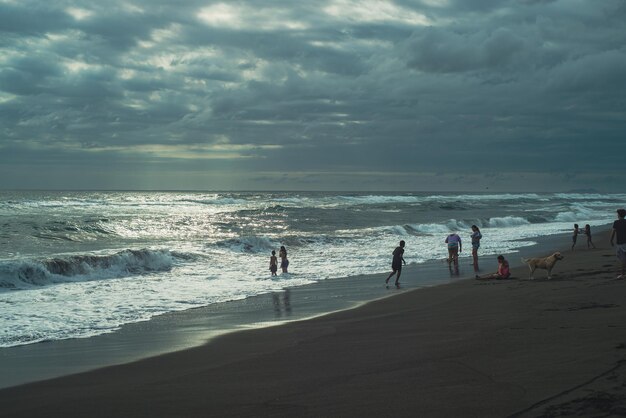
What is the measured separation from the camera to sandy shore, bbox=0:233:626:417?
4984 millimetres

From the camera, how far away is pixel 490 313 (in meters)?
9.45

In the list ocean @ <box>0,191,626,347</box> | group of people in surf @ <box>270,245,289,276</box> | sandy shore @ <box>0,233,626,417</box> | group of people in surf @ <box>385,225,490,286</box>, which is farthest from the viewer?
group of people in surf @ <box>270,245,289,276</box>

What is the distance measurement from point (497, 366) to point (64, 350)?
6.39 m

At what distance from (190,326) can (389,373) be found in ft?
17.4

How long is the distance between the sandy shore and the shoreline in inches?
Result: 20.8

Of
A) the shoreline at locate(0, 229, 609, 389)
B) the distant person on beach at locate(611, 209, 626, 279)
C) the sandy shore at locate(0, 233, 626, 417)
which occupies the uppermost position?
the distant person on beach at locate(611, 209, 626, 279)

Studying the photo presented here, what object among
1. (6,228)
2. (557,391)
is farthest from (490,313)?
(6,228)

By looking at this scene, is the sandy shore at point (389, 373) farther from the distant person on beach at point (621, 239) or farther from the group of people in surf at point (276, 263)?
the group of people in surf at point (276, 263)

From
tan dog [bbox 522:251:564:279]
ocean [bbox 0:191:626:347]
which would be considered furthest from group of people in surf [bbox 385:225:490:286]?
ocean [bbox 0:191:626:347]

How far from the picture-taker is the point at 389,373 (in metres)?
6.08

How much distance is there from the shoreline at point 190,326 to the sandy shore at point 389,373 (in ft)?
1.73

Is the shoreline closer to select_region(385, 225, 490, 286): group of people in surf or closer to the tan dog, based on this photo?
select_region(385, 225, 490, 286): group of people in surf

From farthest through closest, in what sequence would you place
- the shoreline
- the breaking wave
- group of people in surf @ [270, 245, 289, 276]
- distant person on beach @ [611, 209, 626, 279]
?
1. group of people in surf @ [270, 245, 289, 276]
2. the breaking wave
3. distant person on beach @ [611, 209, 626, 279]
4. the shoreline

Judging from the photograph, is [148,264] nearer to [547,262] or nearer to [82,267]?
[82,267]
